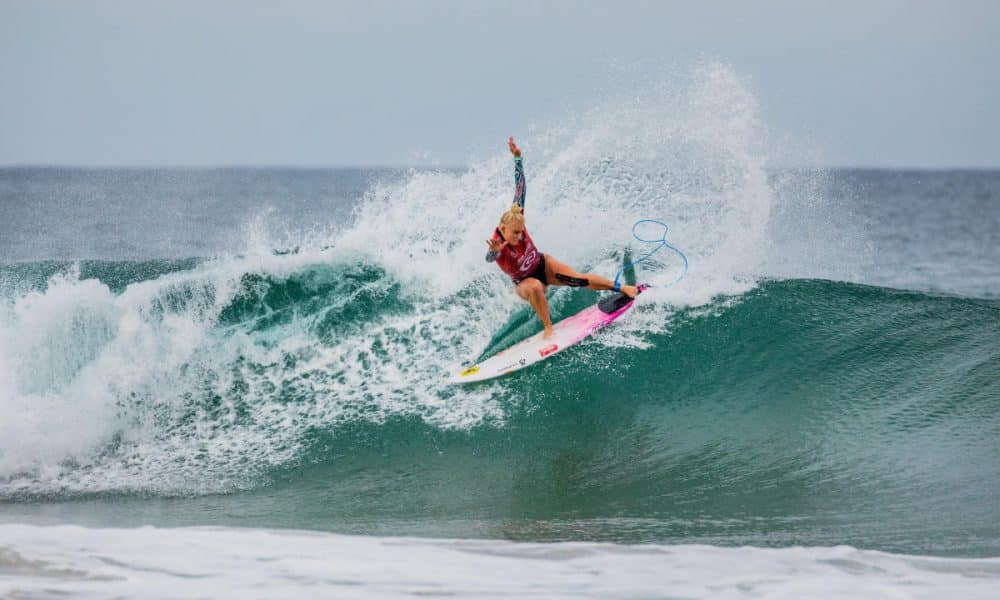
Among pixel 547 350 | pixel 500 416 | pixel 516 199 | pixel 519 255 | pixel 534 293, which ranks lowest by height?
pixel 500 416

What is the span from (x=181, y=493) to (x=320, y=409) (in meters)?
1.55

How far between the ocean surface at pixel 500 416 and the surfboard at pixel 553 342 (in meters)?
0.14

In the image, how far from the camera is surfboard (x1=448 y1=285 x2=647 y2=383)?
786cm

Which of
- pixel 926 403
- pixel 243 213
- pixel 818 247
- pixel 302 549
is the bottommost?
pixel 302 549

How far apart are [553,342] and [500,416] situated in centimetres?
100

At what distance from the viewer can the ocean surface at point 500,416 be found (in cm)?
510

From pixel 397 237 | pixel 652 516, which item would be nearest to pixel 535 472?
pixel 652 516

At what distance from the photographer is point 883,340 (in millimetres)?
8695

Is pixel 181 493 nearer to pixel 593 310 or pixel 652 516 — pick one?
pixel 652 516

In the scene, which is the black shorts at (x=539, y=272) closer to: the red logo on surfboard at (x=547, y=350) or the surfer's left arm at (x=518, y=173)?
the surfer's left arm at (x=518, y=173)

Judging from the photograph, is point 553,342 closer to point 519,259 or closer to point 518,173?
point 519,259

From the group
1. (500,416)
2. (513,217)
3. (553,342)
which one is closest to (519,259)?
(513,217)

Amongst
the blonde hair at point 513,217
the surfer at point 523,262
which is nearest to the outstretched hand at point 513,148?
the surfer at point 523,262

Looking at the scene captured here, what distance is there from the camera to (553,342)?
26.6 ft
